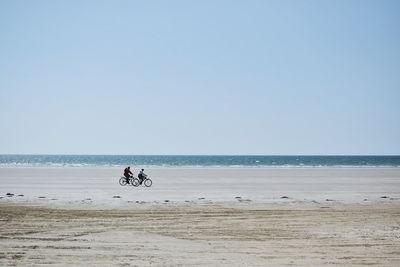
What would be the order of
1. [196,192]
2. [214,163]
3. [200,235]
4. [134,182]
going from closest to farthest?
[200,235]
[196,192]
[134,182]
[214,163]

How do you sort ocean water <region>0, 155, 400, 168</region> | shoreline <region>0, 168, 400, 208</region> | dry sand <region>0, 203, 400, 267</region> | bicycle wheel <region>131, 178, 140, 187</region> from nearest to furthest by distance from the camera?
dry sand <region>0, 203, 400, 267</region>
shoreline <region>0, 168, 400, 208</region>
bicycle wheel <region>131, 178, 140, 187</region>
ocean water <region>0, 155, 400, 168</region>

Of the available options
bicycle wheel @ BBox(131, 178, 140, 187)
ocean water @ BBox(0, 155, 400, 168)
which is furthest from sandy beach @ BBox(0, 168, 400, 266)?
ocean water @ BBox(0, 155, 400, 168)

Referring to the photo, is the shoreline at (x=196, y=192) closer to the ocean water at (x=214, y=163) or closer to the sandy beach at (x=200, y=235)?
the sandy beach at (x=200, y=235)

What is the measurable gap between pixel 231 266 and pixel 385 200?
55.1 ft

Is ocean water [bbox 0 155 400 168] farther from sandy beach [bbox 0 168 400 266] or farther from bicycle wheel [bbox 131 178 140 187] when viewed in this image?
sandy beach [bbox 0 168 400 266]

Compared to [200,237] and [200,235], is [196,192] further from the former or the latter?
[200,237]

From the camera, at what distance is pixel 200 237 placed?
39.5 feet

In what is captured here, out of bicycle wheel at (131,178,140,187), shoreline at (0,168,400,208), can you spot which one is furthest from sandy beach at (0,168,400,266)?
bicycle wheel at (131,178,140,187)

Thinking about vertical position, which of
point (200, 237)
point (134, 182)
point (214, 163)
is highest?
point (214, 163)

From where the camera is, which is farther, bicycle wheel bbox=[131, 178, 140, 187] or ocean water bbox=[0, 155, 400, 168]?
ocean water bbox=[0, 155, 400, 168]

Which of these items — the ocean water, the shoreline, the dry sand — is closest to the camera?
the dry sand

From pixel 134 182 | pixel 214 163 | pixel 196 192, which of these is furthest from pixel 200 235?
pixel 214 163

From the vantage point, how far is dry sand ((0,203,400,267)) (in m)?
9.58

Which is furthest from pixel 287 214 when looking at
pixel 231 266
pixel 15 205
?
pixel 15 205
